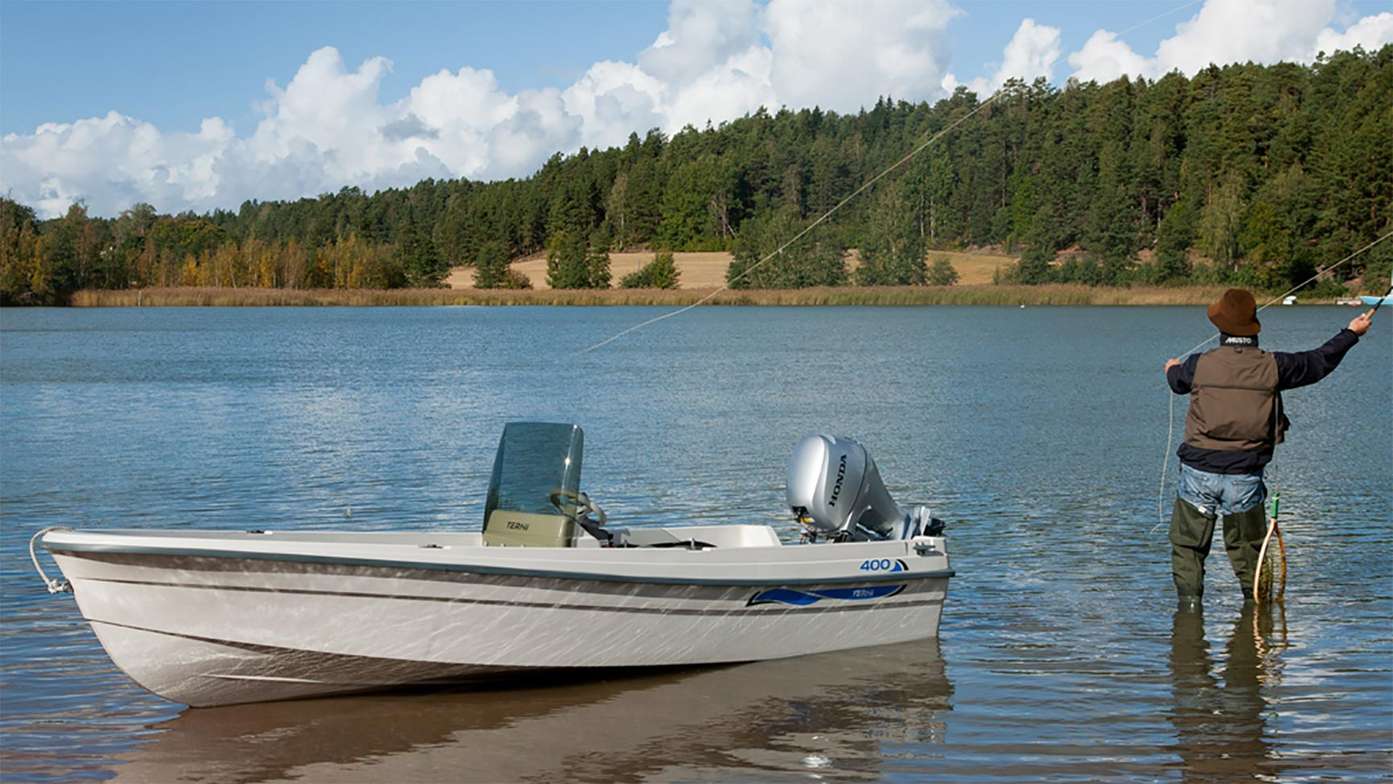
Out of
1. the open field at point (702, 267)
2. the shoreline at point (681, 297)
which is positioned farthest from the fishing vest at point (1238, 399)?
the open field at point (702, 267)

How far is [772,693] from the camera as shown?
32.1ft

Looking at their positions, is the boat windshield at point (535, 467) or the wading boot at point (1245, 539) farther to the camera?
the wading boot at point (1245, 539)

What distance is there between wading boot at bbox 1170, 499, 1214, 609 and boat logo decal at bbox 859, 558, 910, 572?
2302mm

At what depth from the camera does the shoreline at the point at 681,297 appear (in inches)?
4018

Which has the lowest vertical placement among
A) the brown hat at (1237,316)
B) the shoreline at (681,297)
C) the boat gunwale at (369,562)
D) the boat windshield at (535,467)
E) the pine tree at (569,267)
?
→ the boat gunwale at (369,562)

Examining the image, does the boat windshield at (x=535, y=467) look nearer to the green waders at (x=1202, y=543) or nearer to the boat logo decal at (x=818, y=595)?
the boat logo decal at (x=818, y=595)

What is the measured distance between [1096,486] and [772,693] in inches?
416

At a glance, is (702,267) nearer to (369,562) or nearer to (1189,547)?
(1189,547)

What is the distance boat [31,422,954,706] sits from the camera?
28.6ft

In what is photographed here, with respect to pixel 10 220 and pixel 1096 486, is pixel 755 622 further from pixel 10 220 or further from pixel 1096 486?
pixel 10 220

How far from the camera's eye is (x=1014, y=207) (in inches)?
5595

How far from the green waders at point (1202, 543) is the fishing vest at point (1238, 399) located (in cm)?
60

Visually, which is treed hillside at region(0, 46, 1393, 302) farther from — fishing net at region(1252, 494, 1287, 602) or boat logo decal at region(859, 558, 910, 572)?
boat logo decal at region(859, 558, 910, 572)

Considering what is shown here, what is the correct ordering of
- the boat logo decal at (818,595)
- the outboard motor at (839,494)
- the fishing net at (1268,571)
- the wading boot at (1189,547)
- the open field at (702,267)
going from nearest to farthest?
the boat logo decal at (818,595) → the outboard motor at (839,494) → the wading boot at (1189,547) → the fishing net at (1268,571) → the open field at (702,267)
